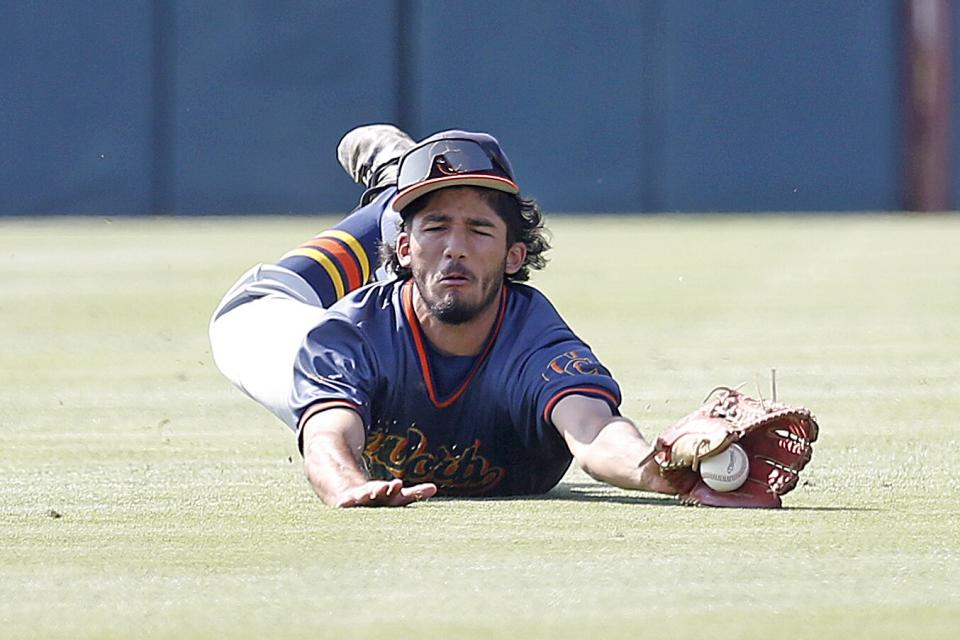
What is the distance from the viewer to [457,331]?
4801 millimetres

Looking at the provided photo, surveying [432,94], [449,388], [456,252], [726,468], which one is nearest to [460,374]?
[449,388]

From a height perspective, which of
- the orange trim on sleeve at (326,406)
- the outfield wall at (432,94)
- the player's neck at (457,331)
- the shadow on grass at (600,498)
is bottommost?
the outfield wall at (432,94)

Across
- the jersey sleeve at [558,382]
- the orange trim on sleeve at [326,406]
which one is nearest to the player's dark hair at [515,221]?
the jersey sleeve at [558,382]

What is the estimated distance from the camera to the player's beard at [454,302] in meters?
4.69

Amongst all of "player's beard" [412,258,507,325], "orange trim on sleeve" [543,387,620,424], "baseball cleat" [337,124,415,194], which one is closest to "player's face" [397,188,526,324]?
"player's beard" [412,258,507,325]

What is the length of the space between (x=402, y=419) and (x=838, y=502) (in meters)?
1.02

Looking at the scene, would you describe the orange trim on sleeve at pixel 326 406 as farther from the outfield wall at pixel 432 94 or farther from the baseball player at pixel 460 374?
the outfield wall at pixel 432 94

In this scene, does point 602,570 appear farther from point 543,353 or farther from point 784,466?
point 543,353

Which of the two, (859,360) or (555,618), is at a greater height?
(555,618)

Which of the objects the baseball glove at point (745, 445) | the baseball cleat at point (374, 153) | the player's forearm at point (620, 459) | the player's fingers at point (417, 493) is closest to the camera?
the baseball glove at point (745, 445)

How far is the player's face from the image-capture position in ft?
15.4

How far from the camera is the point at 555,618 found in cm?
321

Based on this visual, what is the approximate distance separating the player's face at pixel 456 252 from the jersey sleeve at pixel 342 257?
1718 millimetres

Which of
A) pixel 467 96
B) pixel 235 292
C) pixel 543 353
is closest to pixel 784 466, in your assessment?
pixel 543 353
